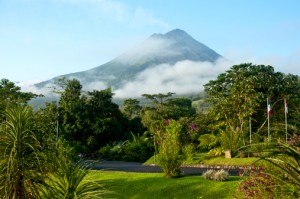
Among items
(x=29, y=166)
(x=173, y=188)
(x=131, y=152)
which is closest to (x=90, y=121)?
(x=131, y=152)

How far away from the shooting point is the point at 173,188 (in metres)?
12.9

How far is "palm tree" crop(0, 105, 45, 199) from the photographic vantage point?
13.6ft

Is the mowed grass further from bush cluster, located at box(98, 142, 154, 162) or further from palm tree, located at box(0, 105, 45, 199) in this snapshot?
bush cluster, located at box(98, 142, 154, 162)

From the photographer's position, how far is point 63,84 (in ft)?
129

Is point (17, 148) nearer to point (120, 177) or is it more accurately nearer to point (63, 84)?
point (120, 177)

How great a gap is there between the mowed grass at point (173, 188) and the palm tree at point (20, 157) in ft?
23.5

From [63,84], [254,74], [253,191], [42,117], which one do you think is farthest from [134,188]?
[63,84]

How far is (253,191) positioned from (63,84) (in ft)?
116

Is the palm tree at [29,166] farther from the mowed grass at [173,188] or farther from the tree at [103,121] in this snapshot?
the tree at [103,121]

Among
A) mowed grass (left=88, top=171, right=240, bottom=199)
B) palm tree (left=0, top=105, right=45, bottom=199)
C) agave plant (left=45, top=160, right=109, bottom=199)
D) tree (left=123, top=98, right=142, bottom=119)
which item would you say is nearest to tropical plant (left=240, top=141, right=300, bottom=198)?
agave plant (left=45, top=160, right=109, bottom=199)

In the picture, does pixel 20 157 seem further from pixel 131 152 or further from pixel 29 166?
pixel 131 152

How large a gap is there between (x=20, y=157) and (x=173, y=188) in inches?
363

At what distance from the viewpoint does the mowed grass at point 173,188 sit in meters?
12.1

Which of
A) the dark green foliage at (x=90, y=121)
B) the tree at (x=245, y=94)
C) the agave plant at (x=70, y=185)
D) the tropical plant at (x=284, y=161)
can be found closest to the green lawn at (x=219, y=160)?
the tree at (x=245, y=94)
